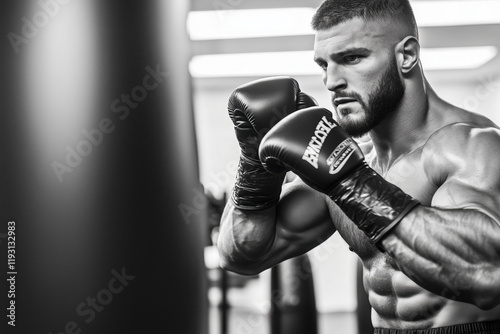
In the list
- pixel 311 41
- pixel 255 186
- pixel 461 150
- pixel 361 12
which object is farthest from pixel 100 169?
pixel 311 41

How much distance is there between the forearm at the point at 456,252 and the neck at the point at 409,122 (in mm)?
302

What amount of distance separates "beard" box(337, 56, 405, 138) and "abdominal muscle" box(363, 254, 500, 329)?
0.28 m

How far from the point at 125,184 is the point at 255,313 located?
7.70 feet

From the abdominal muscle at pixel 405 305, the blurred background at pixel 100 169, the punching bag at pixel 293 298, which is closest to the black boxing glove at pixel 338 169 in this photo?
the abdominal muscle at pixel 405 305

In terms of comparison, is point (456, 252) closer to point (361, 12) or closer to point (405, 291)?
point (405, 291)

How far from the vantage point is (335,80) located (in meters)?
1.25

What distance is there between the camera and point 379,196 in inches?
41.3

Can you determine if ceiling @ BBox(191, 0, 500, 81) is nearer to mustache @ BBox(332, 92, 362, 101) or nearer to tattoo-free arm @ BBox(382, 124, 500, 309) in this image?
mustache @ BBox(332, 92, 362, 101)

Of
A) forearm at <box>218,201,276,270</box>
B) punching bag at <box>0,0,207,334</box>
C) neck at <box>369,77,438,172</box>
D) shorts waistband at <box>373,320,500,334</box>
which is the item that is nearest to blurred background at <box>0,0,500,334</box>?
punching bag at <box>0,0,207,334</box>

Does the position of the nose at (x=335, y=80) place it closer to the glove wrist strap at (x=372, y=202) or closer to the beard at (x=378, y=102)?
the beard at (x=378, y=102)

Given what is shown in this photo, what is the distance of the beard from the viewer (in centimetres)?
125

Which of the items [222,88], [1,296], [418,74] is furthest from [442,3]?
[1,296]

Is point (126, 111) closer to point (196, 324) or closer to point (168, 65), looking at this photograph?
point (168, 65)

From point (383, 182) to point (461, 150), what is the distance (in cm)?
18
